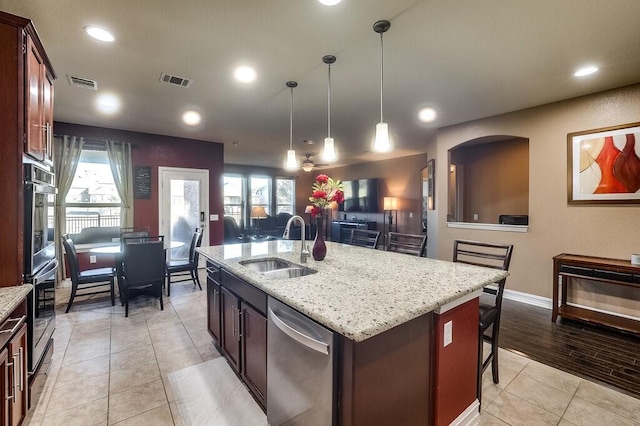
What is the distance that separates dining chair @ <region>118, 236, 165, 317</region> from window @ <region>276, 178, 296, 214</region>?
6682mm

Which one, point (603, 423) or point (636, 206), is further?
point (636, 206)

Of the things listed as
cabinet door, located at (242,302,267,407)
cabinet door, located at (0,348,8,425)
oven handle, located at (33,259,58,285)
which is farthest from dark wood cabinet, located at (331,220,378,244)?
cabinet door, located at (0,348,8,425)

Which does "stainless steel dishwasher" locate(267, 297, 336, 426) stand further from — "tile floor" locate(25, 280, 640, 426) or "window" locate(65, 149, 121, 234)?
"window" locate(65, 149, 121, 234)

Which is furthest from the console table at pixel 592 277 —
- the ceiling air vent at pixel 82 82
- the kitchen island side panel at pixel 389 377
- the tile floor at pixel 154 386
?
→ the ceiling air vent at pixel 82 82

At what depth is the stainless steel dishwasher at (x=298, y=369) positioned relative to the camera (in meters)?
1.24

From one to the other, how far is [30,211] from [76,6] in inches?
52.3

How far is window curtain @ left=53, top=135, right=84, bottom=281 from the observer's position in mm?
4629

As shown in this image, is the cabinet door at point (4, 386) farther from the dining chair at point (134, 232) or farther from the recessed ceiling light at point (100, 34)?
the dining chair at point (134, 232)

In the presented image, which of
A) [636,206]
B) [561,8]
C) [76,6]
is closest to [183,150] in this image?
[76,6]

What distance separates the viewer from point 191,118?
4387 mm

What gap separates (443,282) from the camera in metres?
1.70

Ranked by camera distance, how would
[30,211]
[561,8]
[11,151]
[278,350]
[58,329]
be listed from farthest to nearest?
1. [58,329]
2. [561,8]
3. [30,211]
4. [11,151]
5. [278,350]

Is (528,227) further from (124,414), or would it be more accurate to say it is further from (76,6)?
(76,6)

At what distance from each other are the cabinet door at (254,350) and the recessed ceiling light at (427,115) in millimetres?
3392
